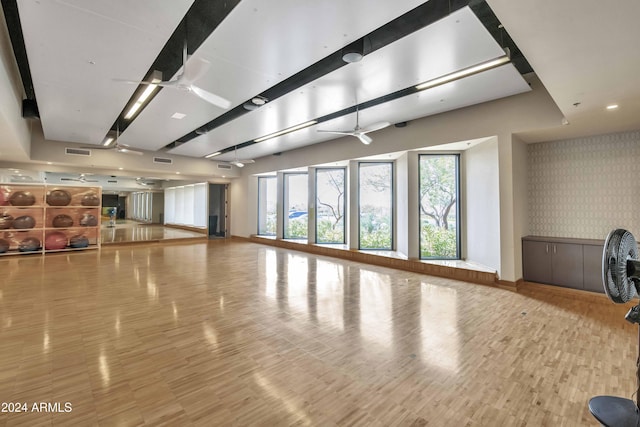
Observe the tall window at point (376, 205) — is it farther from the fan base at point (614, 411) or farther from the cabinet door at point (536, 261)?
the fan base at point (614, 411)

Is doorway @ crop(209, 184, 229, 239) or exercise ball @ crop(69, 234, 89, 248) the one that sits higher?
doorway @ crop(209, 184, 229, 239)

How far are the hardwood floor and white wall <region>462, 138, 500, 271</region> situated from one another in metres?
1.07

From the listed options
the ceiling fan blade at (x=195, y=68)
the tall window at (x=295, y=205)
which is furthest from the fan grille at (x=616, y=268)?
the tall window at (x=295, y=205)

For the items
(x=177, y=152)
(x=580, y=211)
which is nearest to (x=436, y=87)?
(x=580, y=211)

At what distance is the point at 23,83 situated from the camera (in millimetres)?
5324

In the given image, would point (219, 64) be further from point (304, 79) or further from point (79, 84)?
point (79, 84)

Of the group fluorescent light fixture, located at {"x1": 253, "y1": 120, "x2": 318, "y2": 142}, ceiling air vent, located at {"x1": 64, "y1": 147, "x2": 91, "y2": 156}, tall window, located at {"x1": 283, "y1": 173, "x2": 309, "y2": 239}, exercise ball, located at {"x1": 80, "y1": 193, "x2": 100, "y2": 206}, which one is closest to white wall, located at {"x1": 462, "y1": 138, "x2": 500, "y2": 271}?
fluorescent light fixture, located at {"x1": 253, "y1": 120, "x2": 318, "y2": 142}

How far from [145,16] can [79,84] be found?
2786 millimetres

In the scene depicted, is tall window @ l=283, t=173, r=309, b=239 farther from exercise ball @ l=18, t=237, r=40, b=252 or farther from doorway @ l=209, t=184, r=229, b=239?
exercise ball @ l=18, t=237, r=40, b=252

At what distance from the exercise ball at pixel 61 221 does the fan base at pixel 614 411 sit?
1287cm

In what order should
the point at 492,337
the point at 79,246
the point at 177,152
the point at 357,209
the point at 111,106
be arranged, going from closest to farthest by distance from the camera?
1. the point at 492,337
2. the point at 111,106
3. the point at 357,209
4. the point at 79,246
5. the point at 177,152

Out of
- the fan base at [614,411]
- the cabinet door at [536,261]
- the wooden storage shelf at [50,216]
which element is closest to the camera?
the fan base at [614,411]

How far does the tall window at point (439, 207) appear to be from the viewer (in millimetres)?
7113

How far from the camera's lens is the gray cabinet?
4.93 m
